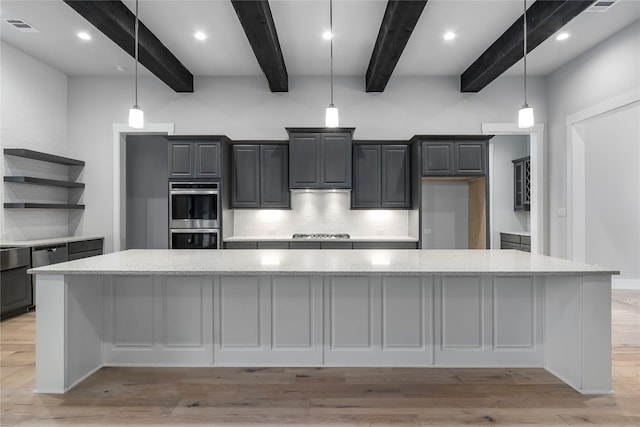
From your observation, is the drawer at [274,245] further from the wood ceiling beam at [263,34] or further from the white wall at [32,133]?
the white wall at [32,133]

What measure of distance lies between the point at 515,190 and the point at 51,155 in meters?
7.37

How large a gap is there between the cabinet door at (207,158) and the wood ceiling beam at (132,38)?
3.18 ft

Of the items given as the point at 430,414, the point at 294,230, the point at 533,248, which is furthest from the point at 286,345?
the point at 533,248

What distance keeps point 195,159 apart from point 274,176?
107 centimetres

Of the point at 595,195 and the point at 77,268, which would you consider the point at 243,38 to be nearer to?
the point at 77,268

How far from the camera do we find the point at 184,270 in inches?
79.6

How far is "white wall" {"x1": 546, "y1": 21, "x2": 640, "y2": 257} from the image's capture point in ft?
12.9

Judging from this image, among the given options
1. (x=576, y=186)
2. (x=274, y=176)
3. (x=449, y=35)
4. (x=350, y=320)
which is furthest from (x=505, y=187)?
(x=350, y=320)

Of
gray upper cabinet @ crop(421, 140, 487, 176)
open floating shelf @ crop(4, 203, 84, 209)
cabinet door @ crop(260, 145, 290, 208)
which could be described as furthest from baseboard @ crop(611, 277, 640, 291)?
open floating shelf @ crop(4, 203, 84, 209)

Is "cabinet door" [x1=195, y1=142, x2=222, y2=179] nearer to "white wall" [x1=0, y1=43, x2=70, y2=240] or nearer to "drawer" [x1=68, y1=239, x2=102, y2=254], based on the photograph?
"drawer" [x1=68, y1=239, x2=102, y2=254]

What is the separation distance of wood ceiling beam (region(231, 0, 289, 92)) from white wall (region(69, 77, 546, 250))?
54 centimetres

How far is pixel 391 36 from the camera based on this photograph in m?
3.57

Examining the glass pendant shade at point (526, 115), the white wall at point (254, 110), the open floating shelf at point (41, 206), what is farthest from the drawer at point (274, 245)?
the glass pendant shade at point (526, 115)

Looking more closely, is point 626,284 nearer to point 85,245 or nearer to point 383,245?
point 383,245
